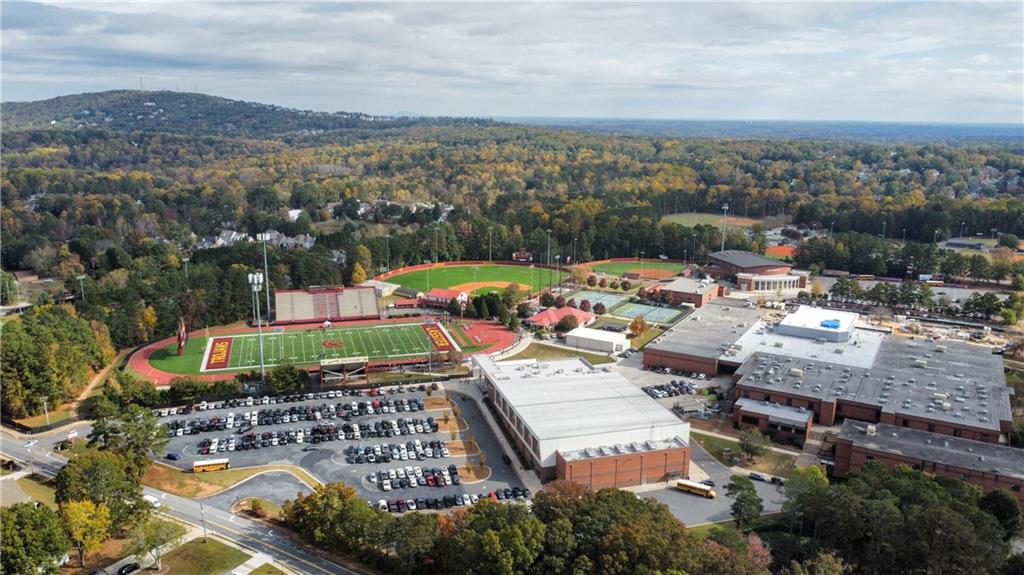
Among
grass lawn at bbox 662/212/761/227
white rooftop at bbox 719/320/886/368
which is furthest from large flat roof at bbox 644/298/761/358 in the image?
grass lawn at bbox 662/212/761/227

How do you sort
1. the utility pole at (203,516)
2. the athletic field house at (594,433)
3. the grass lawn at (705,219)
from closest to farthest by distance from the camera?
Answer: 1. the utility pole at (203,516)
2. the athletic field house at (594,433)
3. the grass lawn at (705,219)

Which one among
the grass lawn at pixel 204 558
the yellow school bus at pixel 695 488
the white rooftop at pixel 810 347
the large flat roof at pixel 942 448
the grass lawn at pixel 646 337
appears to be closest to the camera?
the grass lawn at pixel 204 558

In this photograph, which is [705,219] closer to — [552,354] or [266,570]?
[552,354]

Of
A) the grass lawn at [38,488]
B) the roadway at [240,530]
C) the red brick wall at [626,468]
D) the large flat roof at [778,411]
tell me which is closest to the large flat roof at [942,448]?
the large flat roof at [778,411]

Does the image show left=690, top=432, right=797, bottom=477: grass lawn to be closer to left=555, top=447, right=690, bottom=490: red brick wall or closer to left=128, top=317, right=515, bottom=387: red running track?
left=555, top=447, right=690, bottom=490: red brick wall

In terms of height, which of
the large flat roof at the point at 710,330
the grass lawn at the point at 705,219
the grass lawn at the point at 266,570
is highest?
the grass lawn at the point at 705,219

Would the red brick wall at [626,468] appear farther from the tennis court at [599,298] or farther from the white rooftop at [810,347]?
the tennis court at [599,298]

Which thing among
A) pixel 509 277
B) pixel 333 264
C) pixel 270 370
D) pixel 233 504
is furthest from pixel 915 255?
pixel 233 504

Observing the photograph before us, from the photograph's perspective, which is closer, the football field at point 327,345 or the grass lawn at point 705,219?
the football field at point 327,345
